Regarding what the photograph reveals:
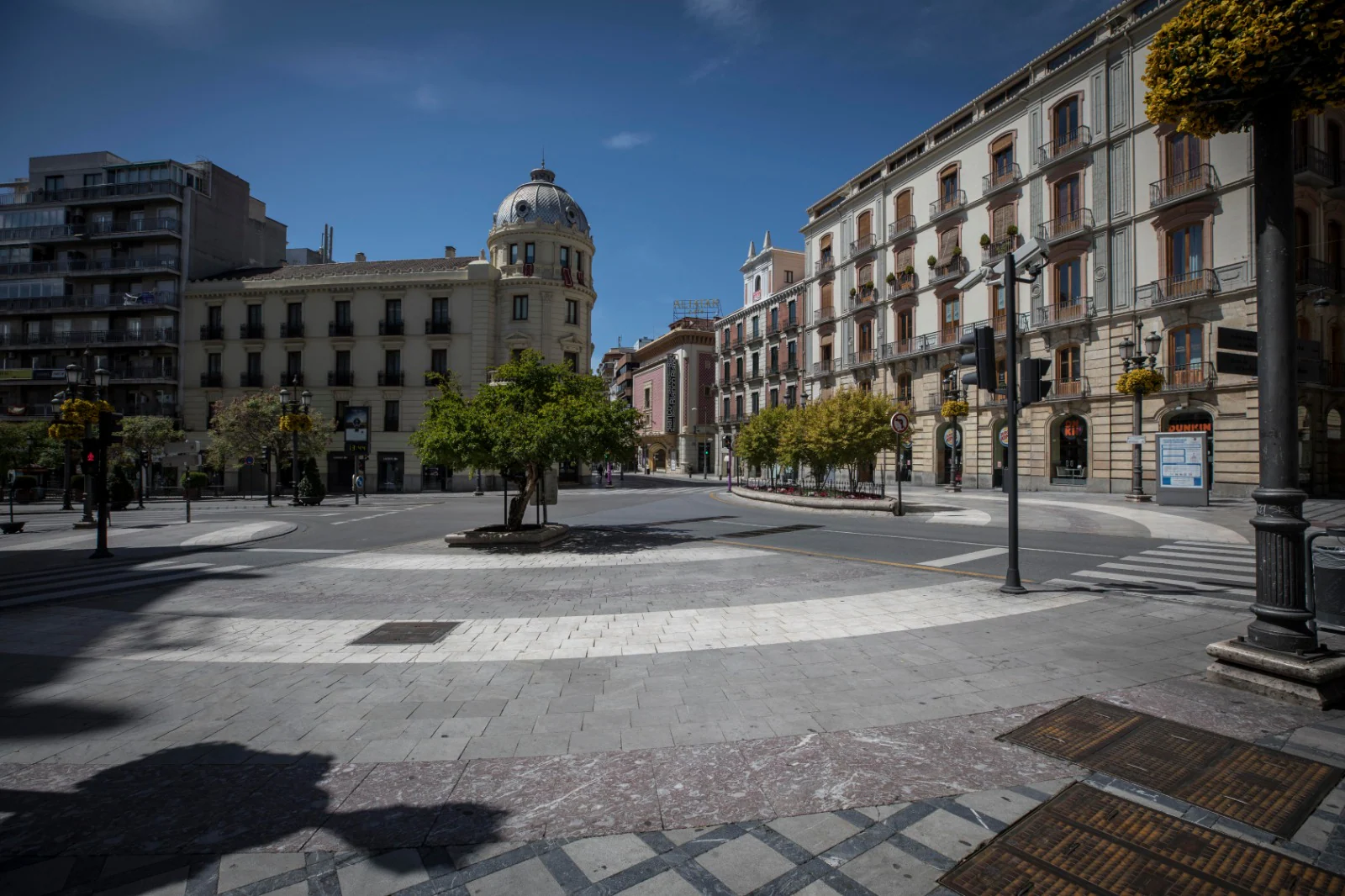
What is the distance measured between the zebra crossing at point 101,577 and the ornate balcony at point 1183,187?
31561 millimetres

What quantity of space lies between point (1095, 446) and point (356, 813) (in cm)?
3066

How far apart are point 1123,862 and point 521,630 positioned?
5053 millimetres

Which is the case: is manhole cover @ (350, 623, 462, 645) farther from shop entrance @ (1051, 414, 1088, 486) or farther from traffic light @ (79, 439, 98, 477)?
shop entrance @ (1051, 414, 1088, 486)

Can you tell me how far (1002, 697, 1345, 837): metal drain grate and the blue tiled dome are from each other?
Result: 43019 mm

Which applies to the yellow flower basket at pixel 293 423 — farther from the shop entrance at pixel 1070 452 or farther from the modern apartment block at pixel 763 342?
the shop entrance at pixel 1070 452

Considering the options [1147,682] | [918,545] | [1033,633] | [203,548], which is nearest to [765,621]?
[1033,633]

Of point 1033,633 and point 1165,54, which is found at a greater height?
point 1165,54

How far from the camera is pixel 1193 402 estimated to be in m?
23.4

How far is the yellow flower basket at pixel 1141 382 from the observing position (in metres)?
20.9

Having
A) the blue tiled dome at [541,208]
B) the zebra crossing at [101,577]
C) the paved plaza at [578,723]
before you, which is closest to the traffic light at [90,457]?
the zebra crossing at [101,577]

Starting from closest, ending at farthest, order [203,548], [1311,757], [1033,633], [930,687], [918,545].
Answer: [1311,757], [930,687], [1033,633], [918,545], [203,548]

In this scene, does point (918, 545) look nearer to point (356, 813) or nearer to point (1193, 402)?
point (356, 813)

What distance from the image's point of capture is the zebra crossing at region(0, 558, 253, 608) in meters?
8.36

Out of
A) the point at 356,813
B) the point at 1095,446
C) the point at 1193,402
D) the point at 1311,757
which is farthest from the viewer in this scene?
A: the point at 1095,446
